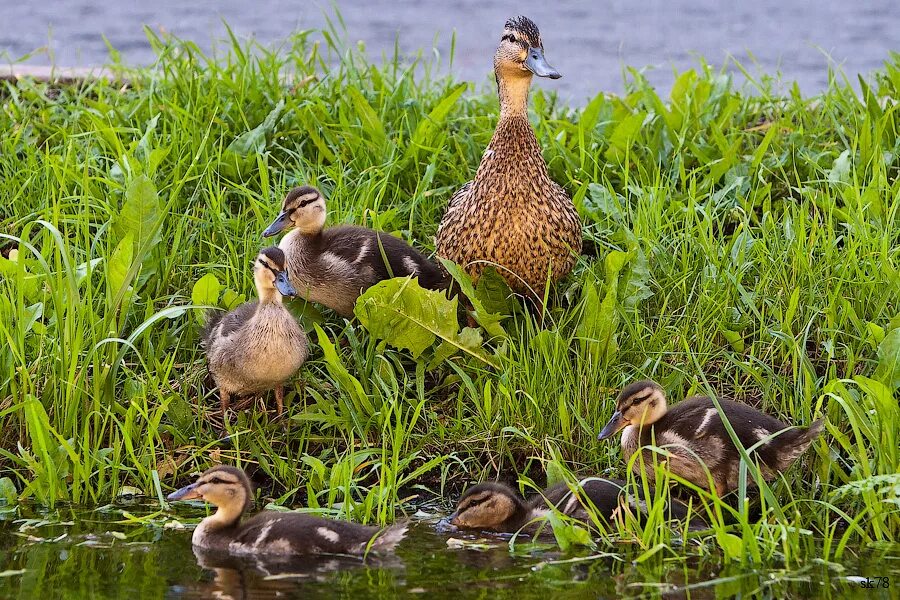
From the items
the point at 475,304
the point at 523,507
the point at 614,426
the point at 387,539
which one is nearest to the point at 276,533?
the point at 387,539

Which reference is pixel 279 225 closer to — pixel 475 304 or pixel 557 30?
pixel 475 304

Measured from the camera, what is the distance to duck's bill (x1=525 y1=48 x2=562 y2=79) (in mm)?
5449

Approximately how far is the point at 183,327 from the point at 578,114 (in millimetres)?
2448

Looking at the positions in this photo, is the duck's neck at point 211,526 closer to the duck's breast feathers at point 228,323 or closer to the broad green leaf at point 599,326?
the duck's breast feathers at point 228,323

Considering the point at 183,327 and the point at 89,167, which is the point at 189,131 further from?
the point at 183,327

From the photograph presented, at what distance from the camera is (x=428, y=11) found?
34.4 feet

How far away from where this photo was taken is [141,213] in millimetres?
5379

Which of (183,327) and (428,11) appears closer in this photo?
(183,327)

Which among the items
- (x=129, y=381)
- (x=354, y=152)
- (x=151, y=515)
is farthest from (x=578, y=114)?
(x=151, y=515)

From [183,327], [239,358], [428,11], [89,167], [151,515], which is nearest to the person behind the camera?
[151,515]

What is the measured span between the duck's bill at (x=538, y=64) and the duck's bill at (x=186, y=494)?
2.07 metres

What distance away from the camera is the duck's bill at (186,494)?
4523 mm

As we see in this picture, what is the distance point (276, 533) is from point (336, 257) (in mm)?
1496

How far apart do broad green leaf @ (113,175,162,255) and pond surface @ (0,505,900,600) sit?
129cm
